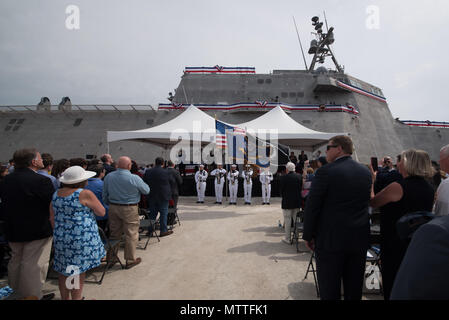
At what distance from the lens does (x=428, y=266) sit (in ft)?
2.47

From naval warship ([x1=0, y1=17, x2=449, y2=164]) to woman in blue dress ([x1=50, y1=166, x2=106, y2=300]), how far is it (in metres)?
16.9

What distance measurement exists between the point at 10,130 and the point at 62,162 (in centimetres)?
2976

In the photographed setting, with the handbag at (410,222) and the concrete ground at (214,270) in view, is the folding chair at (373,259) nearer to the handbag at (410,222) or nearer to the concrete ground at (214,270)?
the concrete ground at (214,270)

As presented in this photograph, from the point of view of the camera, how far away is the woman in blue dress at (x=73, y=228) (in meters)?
2.64

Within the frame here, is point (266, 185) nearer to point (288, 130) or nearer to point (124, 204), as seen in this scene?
point (288, 130)

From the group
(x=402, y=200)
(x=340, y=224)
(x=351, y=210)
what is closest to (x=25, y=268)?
(x=340, y=224)

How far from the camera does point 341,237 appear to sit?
2.14 meters

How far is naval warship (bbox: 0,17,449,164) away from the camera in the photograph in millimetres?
19109

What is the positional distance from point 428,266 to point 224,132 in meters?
9.08

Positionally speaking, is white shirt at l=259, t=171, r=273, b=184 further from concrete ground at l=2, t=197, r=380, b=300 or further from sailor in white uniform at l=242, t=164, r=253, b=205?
concrete ground at l=2, t=197, r=380, b=300

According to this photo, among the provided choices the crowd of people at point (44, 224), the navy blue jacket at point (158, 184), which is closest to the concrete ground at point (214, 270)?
the crowd of people at point (44, 224)
